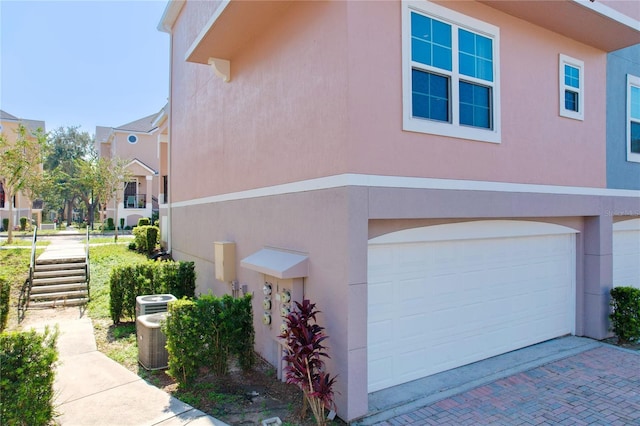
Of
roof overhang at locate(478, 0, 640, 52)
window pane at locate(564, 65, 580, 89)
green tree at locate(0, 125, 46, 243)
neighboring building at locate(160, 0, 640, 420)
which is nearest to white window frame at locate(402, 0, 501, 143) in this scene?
neighboring building at locate(160, 0, 640, 420)

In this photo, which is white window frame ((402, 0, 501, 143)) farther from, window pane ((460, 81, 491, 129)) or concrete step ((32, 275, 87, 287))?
concrete step ((32, 275, 87, 287))

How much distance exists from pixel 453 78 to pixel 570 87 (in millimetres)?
3583

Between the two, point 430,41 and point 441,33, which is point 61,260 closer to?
point 430,41

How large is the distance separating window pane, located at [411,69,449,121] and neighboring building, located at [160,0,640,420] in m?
0.03

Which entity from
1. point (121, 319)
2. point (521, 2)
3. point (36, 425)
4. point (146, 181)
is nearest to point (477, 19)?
point (521, 2)

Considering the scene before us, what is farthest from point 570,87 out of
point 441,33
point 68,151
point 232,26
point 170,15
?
point 68,151

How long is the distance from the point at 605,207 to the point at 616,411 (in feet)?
15.8

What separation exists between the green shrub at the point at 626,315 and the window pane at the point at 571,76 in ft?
14.6

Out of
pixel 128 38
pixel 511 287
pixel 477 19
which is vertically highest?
pixel 128 38

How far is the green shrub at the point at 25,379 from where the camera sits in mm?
4305

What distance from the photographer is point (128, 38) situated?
12102 millimetres

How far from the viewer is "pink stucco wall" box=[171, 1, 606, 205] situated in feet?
16.8

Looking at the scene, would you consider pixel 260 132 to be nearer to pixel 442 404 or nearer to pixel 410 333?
pixel 410 333

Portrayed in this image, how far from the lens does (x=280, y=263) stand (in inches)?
237
